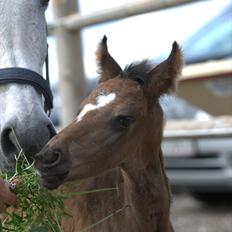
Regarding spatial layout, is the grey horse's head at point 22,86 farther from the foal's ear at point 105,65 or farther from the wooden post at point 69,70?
the wooden post at point 69,70

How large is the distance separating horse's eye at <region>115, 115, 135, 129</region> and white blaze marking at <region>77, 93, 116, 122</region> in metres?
0.09

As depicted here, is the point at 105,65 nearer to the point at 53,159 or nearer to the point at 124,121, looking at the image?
the point at 124,121

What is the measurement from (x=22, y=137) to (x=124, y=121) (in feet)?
1.54

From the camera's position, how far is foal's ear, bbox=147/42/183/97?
343cm

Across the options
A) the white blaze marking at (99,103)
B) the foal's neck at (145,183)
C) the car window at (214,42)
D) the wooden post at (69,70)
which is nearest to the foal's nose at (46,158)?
the white blaze marking at (99,103)

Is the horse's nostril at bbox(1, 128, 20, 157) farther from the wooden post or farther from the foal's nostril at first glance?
the wooden post

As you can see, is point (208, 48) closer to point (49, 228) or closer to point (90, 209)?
point (90, 209)

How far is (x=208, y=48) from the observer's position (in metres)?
8.16

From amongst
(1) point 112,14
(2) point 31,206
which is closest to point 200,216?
(1) point 112,14

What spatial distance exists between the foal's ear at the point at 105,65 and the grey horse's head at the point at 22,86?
320mm

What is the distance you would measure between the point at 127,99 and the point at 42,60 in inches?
28.5

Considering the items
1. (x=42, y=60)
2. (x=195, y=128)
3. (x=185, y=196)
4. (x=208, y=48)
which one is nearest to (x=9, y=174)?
(x=42, y=60)

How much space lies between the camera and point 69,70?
6.25 metres

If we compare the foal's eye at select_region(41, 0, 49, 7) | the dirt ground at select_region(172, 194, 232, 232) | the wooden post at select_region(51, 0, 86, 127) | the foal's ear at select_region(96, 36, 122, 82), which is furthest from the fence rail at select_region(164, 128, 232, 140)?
the foal's ear at select_region(96, 36, 122, 82)
